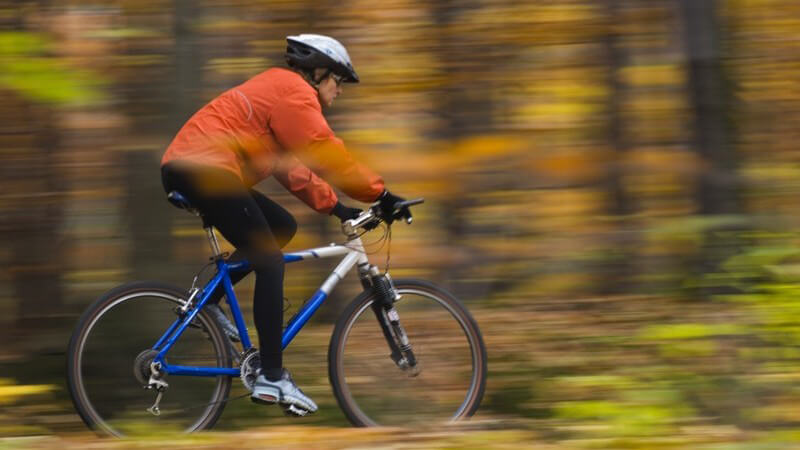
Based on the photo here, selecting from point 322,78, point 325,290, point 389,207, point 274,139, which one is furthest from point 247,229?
point 322,78

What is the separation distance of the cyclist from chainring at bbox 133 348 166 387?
555 millimetres

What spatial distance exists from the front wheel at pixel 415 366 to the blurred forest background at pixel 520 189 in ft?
1.12

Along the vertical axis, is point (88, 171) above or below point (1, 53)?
below

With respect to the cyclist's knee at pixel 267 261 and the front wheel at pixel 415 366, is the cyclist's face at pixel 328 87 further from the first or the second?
the front wheel at pixel 415 366

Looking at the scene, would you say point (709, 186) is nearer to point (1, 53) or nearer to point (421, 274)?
point (421, 274)

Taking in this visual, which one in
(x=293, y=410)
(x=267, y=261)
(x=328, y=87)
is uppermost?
(x=328, y=87)

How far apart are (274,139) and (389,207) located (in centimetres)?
65

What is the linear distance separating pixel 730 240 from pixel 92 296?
3.85 meters

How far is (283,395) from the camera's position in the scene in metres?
5.06

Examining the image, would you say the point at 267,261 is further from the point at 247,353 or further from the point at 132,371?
the point at 132,371

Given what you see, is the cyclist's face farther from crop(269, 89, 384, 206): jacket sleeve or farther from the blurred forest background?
the blurred forest background

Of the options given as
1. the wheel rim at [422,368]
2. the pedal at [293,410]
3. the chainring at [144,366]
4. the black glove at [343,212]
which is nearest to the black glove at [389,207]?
the black glove at [343,212]

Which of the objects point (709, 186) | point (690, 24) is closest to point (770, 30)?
point (690, 24)

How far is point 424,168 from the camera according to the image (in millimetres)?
→ 6086
